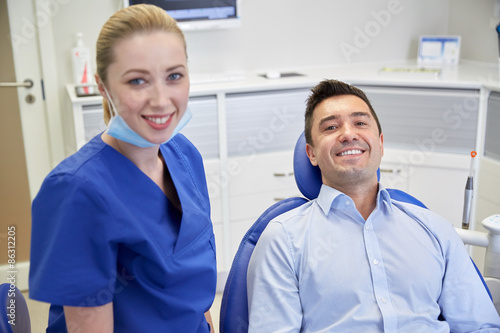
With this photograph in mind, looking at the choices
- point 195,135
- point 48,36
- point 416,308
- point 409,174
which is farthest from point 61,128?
point 416,308

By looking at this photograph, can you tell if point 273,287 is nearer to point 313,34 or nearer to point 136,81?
point 136,81

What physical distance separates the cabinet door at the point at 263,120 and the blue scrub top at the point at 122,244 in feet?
4.26

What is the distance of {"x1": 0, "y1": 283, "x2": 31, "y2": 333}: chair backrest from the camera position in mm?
1092

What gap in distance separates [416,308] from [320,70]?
6.49 ft

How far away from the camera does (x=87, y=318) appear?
1.04 meters

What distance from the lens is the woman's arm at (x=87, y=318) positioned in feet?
3.41

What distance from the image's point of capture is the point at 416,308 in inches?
57.4

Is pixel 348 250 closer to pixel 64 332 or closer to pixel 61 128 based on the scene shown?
pixel 64 332

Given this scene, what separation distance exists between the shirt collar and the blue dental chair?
0.07m

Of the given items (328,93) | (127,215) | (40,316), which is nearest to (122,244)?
(127,215)

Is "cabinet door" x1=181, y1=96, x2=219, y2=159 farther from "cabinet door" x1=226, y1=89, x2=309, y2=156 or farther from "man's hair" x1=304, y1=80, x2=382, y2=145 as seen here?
"man's hair" x1=304, y1=80, x2=382, y2=145

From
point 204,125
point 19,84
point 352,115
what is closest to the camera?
point 352,115

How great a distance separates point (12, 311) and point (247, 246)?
0.66 metres

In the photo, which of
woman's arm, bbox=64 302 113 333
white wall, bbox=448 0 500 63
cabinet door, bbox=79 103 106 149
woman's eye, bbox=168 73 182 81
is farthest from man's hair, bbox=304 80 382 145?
white wall, bbox=448 0 500 63
